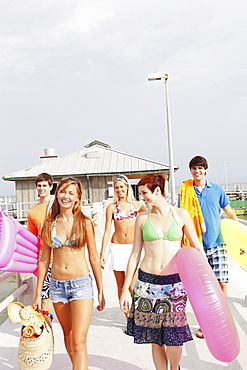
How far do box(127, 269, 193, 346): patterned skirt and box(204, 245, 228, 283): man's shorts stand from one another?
3.97 ft

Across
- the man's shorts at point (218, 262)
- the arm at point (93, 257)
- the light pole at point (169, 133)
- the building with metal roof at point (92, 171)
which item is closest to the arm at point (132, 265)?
the arm at point (93, 257)

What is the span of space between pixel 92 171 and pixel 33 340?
60.3 feet

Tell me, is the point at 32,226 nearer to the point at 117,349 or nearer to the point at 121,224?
the point at 121,224

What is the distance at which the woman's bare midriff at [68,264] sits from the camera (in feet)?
9.14

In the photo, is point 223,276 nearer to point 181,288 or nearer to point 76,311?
point 181,288

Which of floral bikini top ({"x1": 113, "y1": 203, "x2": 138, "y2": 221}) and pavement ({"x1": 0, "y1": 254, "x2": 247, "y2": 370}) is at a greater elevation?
floral bikini top ({"x1": 113, "y1": 203, "x2": 138, "y2": 221})

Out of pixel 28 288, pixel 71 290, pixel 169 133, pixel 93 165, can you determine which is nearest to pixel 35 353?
pixel 71 290

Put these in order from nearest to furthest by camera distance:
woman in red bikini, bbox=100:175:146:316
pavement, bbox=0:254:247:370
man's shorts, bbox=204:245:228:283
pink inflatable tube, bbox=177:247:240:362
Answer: pink inflatable tube, bbox=177:247:240:362, pavement, bbox=0:254:247:370, man's shorts, bbox=204:245:228:283, woman in red bikini, bbox=100:175:146:316

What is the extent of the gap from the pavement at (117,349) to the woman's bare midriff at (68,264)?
3.65 ft

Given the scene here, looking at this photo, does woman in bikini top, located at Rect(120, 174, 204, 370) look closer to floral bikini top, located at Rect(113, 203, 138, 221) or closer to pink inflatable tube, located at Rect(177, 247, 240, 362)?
pink inflatable tube, located at Rect(177, 247, 240, 362)

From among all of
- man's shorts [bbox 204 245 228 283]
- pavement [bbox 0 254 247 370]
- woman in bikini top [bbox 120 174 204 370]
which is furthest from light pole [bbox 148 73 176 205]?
woman in bikini top [bbox 120 174 204 370]

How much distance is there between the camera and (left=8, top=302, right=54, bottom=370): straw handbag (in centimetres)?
267

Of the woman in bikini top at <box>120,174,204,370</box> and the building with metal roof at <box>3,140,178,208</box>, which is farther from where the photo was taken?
the building with metal roof at <box>3,140,178,208</box>

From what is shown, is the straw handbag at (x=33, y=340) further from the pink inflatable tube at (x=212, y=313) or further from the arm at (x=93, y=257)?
the pink inflatable tube at (x=212, y=313)
